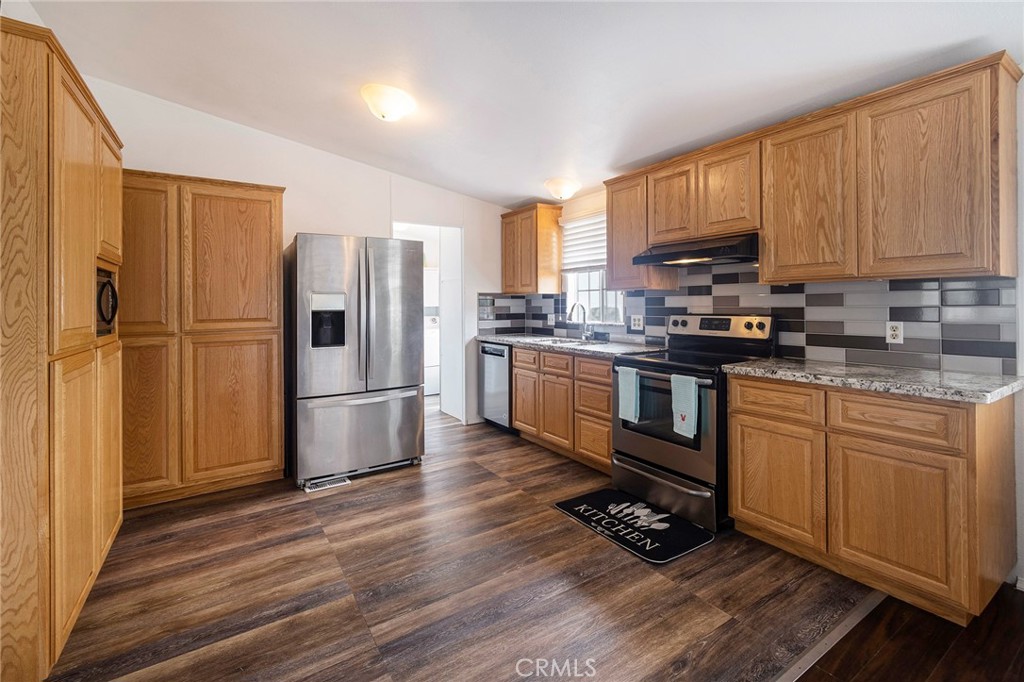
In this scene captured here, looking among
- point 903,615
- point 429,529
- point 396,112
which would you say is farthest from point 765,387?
point 396,112

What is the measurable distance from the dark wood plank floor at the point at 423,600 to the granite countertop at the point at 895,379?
93cm

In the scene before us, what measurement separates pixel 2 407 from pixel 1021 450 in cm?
394

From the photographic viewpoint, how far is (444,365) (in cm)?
541

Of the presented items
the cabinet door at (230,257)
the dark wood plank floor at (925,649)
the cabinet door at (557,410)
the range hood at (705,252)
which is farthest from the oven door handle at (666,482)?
the cabinet door at (230,257)

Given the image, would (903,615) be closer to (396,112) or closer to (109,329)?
(396,112)

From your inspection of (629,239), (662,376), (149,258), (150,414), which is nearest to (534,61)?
(629,239)

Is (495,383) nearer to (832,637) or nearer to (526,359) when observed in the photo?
(526,359)

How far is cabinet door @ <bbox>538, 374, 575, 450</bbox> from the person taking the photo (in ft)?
12.4

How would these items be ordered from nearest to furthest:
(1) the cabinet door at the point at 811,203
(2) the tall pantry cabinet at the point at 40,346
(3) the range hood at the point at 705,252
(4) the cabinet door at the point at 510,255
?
(2) the tall pantry cabinet at the point at 40,346, (1) the cabinet door at the point at 811,203, (3) the range hood at the point at 705,252, (4) the cabinet door at the point at 510,255

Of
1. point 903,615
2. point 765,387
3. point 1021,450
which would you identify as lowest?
point 903,615

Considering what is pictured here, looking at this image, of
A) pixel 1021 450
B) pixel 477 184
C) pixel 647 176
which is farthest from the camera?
pixel 477 184

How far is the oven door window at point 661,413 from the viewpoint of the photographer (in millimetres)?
2604

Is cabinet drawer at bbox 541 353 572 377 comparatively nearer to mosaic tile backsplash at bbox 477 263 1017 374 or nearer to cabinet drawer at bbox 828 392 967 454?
mosaic tile backsplash at bbox 477 263 1017 374

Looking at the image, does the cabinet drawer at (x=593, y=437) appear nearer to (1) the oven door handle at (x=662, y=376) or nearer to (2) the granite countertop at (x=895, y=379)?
(1) the oven door handle at (x=662, y=376)
